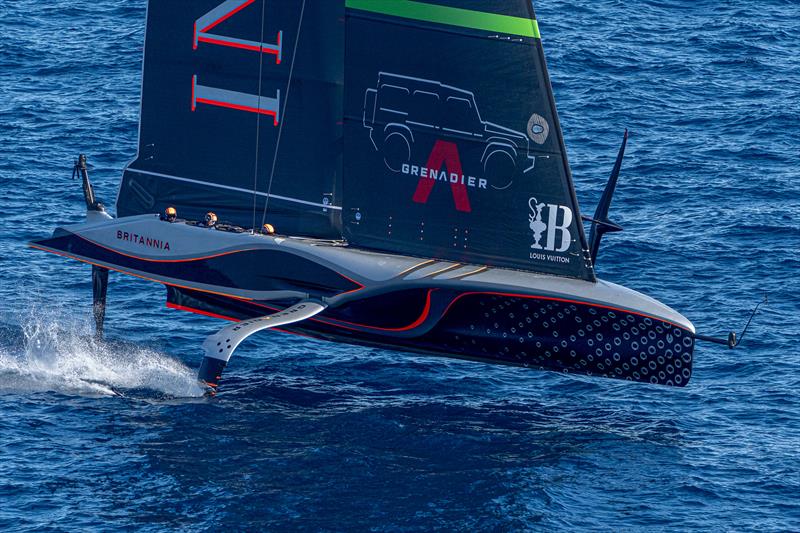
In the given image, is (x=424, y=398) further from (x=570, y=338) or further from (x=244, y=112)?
(x=244, y=112)

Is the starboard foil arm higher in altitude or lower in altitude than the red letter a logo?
lower

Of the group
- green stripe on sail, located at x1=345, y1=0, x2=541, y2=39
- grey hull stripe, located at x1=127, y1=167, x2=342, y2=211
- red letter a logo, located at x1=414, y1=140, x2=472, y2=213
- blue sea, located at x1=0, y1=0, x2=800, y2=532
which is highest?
green stripe on sail, located at x1=345, y1=0, x2=541, y2=39

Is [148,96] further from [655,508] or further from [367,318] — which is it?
[655,508]

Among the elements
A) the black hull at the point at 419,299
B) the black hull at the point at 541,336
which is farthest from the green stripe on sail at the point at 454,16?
the black hull at the point at 541,336

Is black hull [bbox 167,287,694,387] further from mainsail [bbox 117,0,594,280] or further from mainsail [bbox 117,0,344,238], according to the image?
mainsail [bbox 117,0,344,238]

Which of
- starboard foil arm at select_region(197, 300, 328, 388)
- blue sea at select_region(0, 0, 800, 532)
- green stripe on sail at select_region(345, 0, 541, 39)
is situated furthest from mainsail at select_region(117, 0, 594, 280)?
blue sea at select_region(0, 0, 800, 532)

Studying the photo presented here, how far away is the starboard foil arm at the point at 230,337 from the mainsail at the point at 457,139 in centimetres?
284

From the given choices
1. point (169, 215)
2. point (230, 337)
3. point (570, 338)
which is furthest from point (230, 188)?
point (570, 338)

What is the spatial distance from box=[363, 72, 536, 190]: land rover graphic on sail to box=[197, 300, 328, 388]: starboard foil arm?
4423mm

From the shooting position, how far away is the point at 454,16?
3347cm

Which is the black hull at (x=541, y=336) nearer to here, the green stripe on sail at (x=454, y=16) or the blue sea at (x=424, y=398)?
the blue sea at (x=424, y=398)

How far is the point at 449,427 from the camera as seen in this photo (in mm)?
34531

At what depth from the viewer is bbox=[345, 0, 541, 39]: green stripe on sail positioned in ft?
109

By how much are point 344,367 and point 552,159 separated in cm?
869
